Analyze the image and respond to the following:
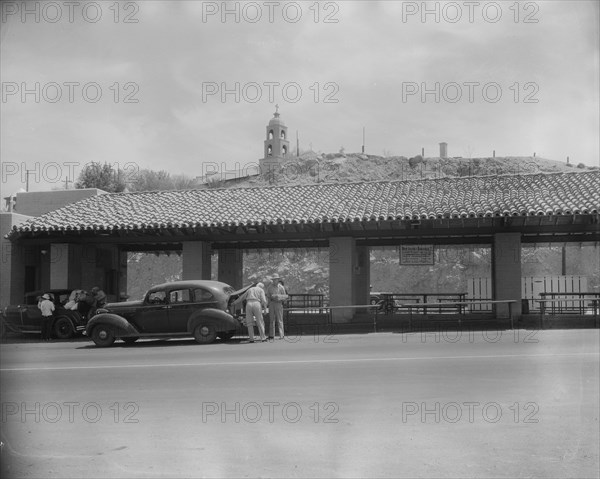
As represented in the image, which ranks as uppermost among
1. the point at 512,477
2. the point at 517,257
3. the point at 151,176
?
→ the point at 151,176

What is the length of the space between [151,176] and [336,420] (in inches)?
1995

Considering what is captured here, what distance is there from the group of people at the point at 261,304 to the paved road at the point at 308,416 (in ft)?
11.7

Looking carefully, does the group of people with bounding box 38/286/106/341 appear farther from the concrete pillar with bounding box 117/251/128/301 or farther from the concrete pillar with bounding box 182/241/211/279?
the concrete pillar with bounding box 117/251/128/301

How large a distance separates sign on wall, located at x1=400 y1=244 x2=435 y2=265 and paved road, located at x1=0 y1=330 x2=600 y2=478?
11474 mm

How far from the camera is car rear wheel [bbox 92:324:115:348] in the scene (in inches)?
648

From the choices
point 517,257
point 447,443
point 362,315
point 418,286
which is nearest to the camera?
point 447,443

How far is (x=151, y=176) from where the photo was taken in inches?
2195

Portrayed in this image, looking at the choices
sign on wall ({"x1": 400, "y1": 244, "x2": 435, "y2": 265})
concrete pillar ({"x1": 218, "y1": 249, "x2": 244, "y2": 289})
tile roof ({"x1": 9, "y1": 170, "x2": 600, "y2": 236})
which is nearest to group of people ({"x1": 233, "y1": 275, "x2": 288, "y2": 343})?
tile roof ({"x1": 9, "y1": 170, "x2": 600, "y2": 236})

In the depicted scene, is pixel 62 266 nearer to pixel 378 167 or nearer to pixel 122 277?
pixel 122 277

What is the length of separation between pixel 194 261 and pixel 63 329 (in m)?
5.33

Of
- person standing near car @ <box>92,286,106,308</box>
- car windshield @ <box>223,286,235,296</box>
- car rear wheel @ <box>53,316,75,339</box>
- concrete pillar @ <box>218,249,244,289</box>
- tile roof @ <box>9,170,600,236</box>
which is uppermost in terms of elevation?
tile roof @ <box>9,170,600,236</box>

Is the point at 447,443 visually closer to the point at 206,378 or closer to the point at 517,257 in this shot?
the point at 206,378

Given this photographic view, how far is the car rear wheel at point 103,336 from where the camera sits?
54.0 ft

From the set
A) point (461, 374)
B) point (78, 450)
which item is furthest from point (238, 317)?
point (78, 450)
